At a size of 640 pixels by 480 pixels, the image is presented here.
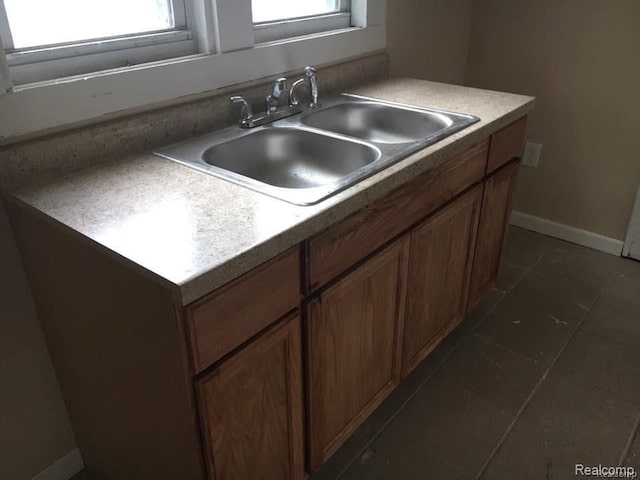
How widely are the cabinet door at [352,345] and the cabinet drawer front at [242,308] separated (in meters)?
0.12

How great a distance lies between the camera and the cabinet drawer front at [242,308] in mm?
965

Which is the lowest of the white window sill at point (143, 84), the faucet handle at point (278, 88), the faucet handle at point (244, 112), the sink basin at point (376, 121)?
the sink basin at point (376, 121)

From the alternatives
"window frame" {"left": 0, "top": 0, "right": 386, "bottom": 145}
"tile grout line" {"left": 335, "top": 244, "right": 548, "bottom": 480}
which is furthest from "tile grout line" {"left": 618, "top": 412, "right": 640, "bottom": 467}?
"window frame" {"left": 0, "top": 0, "right": 386, "bottom": 145}

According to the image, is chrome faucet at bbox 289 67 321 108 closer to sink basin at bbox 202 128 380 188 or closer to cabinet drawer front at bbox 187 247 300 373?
sink basin at bbox 202 128 380 188

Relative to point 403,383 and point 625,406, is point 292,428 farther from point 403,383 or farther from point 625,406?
point 625,406

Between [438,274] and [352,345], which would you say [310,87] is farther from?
[352,345]

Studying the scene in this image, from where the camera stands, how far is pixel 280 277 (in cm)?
109

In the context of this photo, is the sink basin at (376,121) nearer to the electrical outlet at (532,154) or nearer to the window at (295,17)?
the window at (295,17)

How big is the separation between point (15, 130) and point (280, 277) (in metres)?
0.66

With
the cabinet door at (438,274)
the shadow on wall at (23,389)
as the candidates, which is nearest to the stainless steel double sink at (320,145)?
the cabinet door at (438,274)

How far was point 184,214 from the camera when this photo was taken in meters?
1.10

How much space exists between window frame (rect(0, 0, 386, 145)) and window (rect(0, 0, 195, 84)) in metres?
0.04

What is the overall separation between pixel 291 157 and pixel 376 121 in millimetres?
382

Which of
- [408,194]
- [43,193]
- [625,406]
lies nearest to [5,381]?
[43,193]
